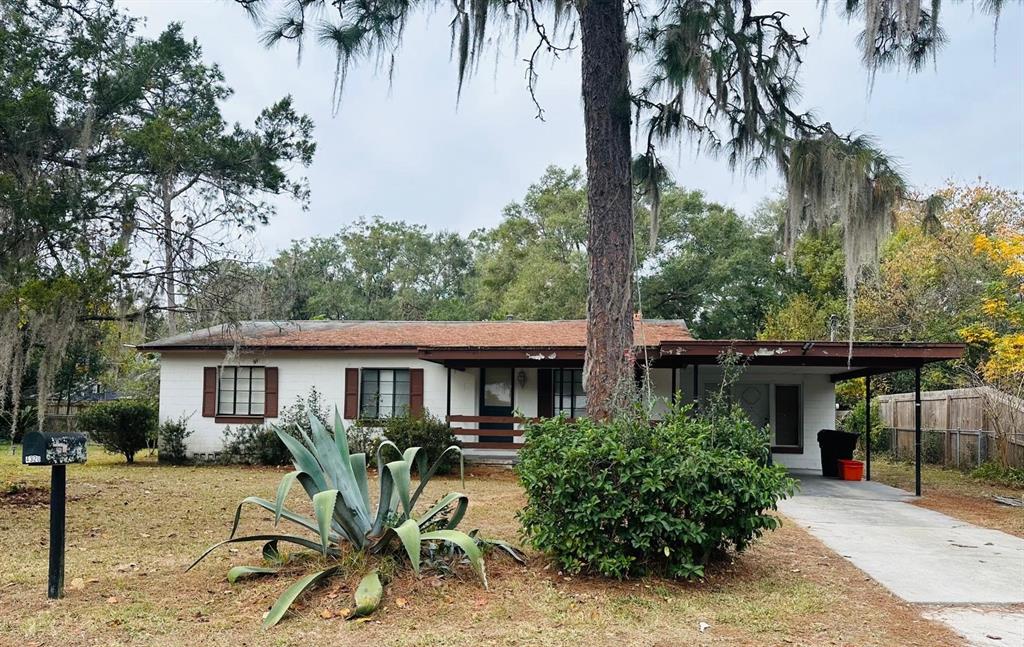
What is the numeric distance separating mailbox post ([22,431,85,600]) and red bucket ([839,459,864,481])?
13.8m

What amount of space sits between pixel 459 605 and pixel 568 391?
12.4 meters

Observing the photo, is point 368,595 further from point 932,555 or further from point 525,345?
point 525,345

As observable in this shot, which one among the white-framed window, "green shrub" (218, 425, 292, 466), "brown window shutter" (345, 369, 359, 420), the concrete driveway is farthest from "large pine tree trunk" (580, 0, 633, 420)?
"green shrub" (218, 425, 292, 466)

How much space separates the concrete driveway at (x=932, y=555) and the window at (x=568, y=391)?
576 centimetres

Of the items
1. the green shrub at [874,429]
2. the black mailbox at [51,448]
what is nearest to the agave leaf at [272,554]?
the black mailbox at [51,448]

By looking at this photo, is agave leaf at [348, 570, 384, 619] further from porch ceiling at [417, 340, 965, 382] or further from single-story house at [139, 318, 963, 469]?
single-story house at [139, 318, 963, 469]

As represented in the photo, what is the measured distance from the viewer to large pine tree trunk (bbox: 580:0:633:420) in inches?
309

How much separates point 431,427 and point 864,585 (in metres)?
10.1

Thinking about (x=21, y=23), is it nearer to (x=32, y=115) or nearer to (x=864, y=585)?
(x=32, y=115)

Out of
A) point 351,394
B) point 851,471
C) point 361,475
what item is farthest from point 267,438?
point 851,471

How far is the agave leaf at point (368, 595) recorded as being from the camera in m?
4.88

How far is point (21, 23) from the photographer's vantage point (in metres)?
9.16

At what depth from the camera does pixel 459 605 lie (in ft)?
16.9

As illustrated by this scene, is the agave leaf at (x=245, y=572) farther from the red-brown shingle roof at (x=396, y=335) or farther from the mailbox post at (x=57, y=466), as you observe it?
the red-brown shingle roof at (x=396, y=335)
